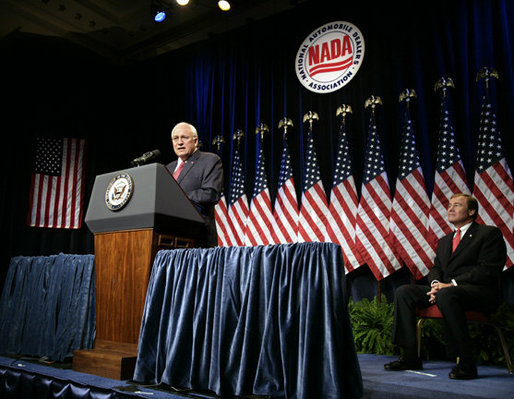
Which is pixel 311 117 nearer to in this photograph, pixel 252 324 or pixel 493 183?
pixel 493 183

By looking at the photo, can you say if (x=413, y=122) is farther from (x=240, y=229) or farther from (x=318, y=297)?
(x=318, y=297)

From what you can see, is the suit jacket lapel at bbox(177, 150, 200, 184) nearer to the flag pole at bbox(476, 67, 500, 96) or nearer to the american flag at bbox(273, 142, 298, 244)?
the american flag at bbox(273, 142, 298, 244)

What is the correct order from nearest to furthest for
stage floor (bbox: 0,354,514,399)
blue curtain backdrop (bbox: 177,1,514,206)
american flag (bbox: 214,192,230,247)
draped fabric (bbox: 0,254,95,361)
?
stage floor (bbox: 0,354,514,399), draped fabric (bbox: 0,254,95,361), blue curtain backdrop (bbox: 177,1,514,206), american flag (bbox: 214,192,230,247)

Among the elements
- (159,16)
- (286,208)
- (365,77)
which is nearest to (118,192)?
(286,208)

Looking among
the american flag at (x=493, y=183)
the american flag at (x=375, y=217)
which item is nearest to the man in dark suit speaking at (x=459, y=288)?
the american flag at (x=493, y=183)

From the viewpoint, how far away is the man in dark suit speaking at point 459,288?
283 cm

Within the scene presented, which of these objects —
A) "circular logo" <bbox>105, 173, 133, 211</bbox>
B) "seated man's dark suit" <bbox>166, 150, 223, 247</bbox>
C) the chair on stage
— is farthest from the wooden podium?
the chair on stage

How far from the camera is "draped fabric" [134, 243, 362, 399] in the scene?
1688 millimetres

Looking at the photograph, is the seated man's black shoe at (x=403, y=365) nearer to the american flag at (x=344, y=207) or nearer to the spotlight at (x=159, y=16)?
the american flag at (x=344, y=207)

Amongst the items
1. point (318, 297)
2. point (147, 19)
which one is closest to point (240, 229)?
point (147, 19)

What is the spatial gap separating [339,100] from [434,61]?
1.10 meters

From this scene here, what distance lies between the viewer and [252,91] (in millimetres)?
6273

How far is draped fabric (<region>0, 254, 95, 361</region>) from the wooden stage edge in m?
0.59

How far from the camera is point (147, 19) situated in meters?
6.59
